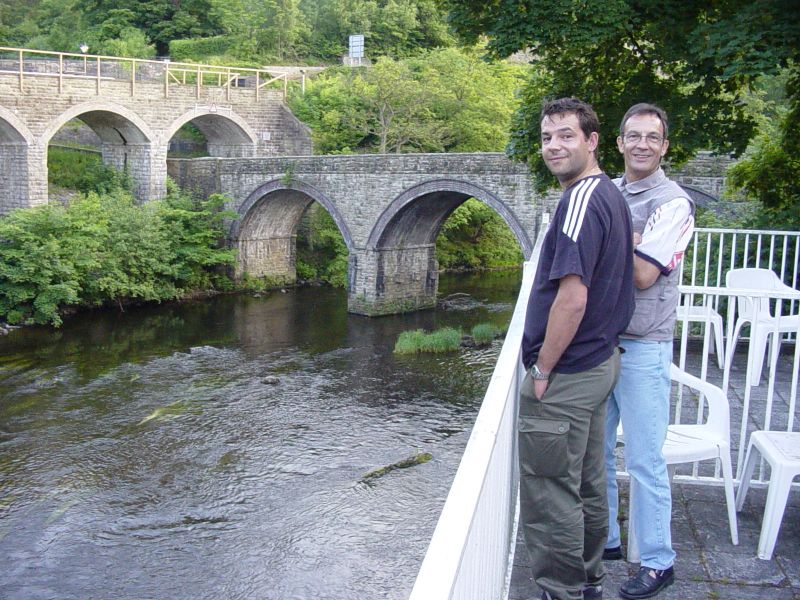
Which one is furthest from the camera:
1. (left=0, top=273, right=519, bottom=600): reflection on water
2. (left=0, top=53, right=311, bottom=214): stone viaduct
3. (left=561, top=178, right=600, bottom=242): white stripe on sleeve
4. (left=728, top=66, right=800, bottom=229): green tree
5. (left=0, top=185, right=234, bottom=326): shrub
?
(left=0, top=53, right=311, bottom=214): stone viaduct

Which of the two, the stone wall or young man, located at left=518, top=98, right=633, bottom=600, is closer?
young man, located at left=518, top=98, right=633, bottom=600

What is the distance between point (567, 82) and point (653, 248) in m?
9.13

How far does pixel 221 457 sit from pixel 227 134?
2039 cm

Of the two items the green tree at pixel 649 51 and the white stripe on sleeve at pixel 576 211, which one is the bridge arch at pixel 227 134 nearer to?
the green tree at pixel 649 51

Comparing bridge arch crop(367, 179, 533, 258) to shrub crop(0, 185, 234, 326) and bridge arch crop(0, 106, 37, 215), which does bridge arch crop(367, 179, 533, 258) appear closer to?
shrub crop(0, 185, 234, 326)

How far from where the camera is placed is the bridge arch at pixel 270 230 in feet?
87.4

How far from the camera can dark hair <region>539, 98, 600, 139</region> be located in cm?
303

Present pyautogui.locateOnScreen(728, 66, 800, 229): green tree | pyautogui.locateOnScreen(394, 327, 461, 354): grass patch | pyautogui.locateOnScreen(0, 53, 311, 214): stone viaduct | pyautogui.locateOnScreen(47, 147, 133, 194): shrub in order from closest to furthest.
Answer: pyautogui.locateOnScreen(728, 66, 800, 229): green tree, pyautogui.locateOnScreen(394, 327, 461, 354): grass patch, pyautogui.locateOnScreen(0, 53, 311, 214): stone viaduct, pyautogui.locateOnScreen(47, 147, 133, 194): shrub

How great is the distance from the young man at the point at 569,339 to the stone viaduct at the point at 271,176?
16.4 metres

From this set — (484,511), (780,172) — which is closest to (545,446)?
(484,511)

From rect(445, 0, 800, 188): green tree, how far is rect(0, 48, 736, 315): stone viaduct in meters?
7.47

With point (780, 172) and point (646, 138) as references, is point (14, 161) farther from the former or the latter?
point (646, 138)

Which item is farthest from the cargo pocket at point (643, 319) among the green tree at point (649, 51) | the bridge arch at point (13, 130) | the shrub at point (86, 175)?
the shrub at point (86, 175)

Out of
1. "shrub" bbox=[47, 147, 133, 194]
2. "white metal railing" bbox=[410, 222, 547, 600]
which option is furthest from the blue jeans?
"shrub" bbox=[47, 147, 133, 194]
